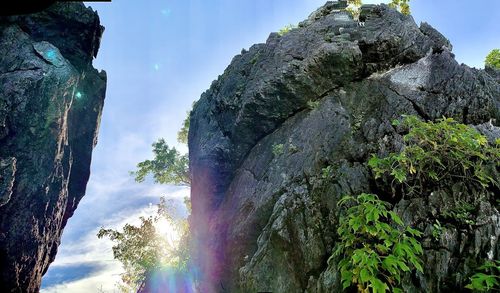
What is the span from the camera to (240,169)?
56.2ft

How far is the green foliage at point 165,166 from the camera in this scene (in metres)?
32.2

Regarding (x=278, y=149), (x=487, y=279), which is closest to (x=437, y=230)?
(x=487, y=279)

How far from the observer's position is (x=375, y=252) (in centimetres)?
752

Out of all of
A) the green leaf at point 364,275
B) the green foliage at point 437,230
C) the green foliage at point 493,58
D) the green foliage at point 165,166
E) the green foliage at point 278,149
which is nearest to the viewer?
the green leaf at point 364,275

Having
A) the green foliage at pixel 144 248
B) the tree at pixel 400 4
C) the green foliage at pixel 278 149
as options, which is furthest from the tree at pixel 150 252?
the tree at pixel 400 4

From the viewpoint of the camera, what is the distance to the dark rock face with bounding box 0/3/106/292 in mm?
17656

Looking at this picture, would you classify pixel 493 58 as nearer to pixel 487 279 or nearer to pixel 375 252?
pixel 487 279

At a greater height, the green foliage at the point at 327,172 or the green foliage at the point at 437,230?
the green foliage at the point at 327,172

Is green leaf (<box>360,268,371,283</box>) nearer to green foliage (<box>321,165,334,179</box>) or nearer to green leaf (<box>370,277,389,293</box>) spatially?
green leaf (<box>370,277,389,293</box>)

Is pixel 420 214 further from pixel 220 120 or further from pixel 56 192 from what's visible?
pixel 56 192

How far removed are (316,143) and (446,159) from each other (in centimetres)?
501

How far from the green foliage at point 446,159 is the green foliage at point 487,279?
2.49 metres

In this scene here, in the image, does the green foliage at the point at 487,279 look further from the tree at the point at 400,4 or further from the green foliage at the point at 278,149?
the tree at the point at 400,4

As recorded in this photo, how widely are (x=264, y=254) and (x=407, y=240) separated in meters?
4.80
